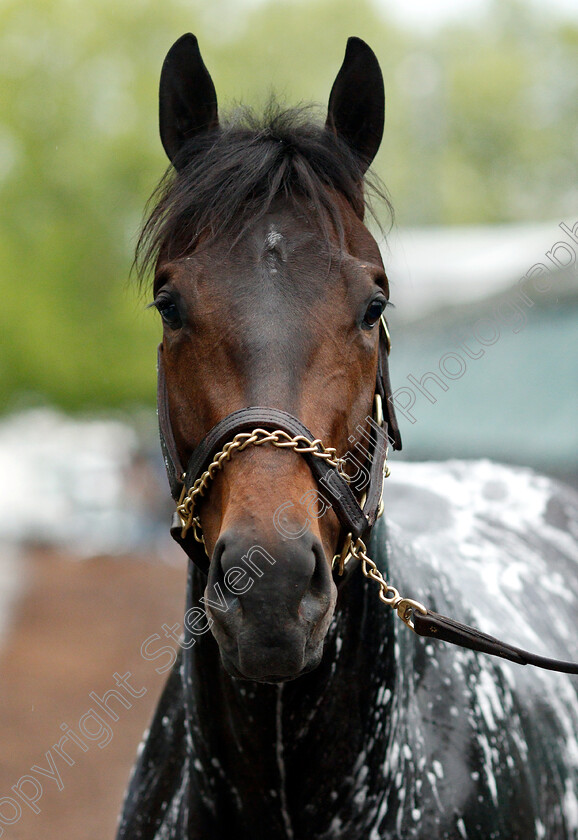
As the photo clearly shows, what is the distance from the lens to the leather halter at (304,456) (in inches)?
72.9

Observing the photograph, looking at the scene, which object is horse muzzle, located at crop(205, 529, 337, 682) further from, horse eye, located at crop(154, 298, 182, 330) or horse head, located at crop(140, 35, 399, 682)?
horse eye, located at crop(154, 298, 182, 330)

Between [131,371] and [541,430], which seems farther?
[131,371]

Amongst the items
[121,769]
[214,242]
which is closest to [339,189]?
[214,242]

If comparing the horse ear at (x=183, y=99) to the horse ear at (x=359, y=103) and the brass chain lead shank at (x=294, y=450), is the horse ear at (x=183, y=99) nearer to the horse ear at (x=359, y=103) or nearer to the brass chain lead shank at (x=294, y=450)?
the horse ear at (x=359, y=103)

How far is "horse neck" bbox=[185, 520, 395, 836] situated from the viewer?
2.19 m

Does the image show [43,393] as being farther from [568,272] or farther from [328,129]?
[328,129]

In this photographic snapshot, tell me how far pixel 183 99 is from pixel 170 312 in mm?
716

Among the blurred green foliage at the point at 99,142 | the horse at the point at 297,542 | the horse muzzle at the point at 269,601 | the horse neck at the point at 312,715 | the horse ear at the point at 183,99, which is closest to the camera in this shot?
the horse muzzle at the point at 269,601

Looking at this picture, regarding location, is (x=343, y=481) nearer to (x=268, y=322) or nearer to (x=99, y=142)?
(x=268, y=322)

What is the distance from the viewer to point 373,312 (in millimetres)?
2160

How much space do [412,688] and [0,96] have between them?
50.5 ft

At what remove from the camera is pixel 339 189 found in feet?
7.55

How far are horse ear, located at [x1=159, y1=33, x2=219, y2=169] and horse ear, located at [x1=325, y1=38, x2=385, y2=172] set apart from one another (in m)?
0.36

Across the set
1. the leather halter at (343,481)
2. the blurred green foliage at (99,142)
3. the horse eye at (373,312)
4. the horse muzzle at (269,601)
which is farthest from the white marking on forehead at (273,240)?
the blurred green foliage at (99,142)
